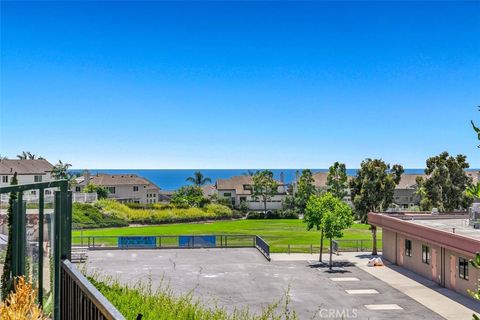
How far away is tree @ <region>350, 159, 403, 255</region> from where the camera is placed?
3888 centimetres

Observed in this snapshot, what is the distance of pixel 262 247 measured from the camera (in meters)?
37.6

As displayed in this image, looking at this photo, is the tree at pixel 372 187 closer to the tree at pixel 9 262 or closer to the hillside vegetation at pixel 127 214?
the hillside vegetation at pixel 127 214

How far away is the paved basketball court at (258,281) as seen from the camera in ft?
72.9

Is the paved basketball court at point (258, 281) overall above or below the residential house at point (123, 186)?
below

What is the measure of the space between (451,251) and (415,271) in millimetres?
4994

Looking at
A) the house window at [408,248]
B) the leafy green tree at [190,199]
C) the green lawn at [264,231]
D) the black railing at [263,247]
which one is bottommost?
the green lawn at [264,231]

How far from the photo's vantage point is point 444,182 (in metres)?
46.8

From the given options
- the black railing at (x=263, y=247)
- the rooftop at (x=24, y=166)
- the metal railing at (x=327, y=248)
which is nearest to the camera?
the black railing at (x=263, y=247)

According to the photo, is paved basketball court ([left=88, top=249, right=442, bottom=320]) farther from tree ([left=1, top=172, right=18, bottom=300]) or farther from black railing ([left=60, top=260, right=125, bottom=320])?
black railing ([left=60, top=260, right=125, bottom=320])

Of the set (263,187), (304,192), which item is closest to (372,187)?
(304,192)

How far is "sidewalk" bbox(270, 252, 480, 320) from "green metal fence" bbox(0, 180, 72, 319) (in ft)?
62.0

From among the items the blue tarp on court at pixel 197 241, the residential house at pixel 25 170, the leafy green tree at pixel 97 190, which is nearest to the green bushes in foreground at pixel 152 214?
the leafy green tree at pixel 97 190

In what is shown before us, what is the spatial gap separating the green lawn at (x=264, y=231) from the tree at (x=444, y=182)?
743 cm

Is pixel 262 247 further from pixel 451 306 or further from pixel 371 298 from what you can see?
pixel 451 306
